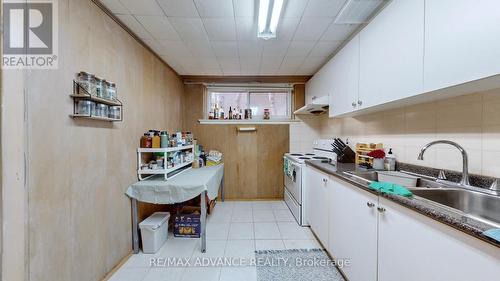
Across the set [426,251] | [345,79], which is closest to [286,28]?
[345,79]

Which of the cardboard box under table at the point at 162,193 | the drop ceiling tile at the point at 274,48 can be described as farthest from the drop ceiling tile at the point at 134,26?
the cardboard box under table at the point at 162,193

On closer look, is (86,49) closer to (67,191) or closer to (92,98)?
(92,98)

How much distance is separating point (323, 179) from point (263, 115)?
7.06 feet

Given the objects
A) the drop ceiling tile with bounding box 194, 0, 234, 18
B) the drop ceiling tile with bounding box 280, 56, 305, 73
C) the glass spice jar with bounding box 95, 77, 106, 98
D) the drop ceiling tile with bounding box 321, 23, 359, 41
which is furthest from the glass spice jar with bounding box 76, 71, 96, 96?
the drop ceiling tile with bounding box 280, 56, 305, 73

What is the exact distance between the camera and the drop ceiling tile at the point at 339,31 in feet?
6.59

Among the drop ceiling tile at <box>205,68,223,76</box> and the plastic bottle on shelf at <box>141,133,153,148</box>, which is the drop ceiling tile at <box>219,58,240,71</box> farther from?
the plastic bottle on shelf at <box>141,133,153,148</box>

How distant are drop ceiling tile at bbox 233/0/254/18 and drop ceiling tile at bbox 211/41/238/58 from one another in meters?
0.55

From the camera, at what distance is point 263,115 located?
3971 mm

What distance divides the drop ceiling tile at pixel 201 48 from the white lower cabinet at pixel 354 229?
2.05m

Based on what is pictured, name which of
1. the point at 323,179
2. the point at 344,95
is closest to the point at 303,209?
the point at 323,179

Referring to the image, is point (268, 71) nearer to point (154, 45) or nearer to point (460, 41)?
point (154, 45)

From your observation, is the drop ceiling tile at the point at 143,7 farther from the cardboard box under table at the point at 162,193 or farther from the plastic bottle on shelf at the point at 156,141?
the cardboard box under table at the point at 162,193

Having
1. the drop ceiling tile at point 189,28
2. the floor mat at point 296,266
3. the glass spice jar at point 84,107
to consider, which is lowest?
the floor mat at point 296,266

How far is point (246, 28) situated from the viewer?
6.73 ft
